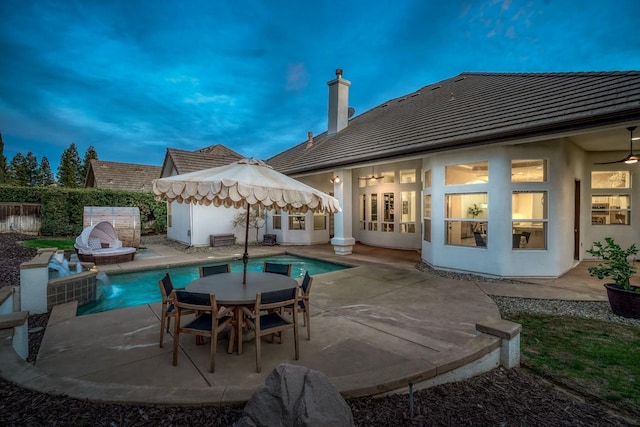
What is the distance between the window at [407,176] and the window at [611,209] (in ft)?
19.0

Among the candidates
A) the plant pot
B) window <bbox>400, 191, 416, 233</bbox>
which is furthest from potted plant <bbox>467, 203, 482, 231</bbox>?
window <bbox>400, 191, 416, 233</bbox>

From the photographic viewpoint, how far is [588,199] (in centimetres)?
936

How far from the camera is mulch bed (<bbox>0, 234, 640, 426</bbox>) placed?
2078 millimetres

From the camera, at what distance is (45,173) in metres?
47.3

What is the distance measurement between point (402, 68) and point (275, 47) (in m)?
28.6

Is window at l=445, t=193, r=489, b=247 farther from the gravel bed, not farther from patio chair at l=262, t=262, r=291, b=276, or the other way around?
patio chair at l=262, t=262, r=291, b=276

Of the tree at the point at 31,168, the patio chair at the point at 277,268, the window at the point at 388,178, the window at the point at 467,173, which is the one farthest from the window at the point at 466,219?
the tree at the point at 31,168

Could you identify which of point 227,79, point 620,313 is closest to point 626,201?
point 620,313

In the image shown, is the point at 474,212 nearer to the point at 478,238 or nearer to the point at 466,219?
the point at 466,219

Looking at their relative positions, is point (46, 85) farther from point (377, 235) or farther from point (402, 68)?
point (402, 68)

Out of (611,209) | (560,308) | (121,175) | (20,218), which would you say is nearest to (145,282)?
(560,308)

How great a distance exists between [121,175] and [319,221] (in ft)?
63.2

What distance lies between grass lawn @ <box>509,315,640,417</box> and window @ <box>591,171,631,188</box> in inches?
273

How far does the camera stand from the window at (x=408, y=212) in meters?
12.2
